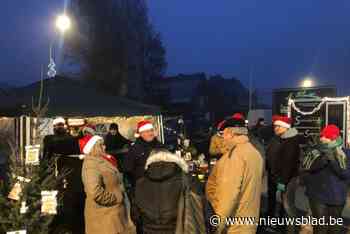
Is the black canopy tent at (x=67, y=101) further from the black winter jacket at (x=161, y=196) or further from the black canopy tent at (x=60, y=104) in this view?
the black winter jacket at (x=161, y=196)

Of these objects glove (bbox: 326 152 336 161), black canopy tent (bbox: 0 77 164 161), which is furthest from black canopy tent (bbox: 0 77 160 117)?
glove (bbox: 326 152 336 161)

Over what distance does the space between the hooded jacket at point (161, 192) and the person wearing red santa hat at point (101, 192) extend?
1.86 ft

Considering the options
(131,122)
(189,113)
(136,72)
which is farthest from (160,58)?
(131,122)

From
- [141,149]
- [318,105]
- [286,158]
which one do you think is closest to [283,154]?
[286,158]

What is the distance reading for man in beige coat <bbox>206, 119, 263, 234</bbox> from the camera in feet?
10.0

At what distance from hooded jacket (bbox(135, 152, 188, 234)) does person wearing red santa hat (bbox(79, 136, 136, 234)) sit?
0.57 meters

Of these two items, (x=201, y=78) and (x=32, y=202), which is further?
(x=201, y=78)

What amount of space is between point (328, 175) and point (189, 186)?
2112 mm

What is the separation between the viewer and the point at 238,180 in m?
3.05

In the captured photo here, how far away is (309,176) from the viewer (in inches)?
178

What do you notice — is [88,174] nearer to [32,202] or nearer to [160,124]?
[32,202]

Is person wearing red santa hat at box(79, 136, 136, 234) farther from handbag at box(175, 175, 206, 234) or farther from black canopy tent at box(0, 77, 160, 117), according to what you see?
black canopy tent at box(0, 77, 160, 117)

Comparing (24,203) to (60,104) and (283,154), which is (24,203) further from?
(283,154)

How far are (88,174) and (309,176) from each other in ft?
9.01
